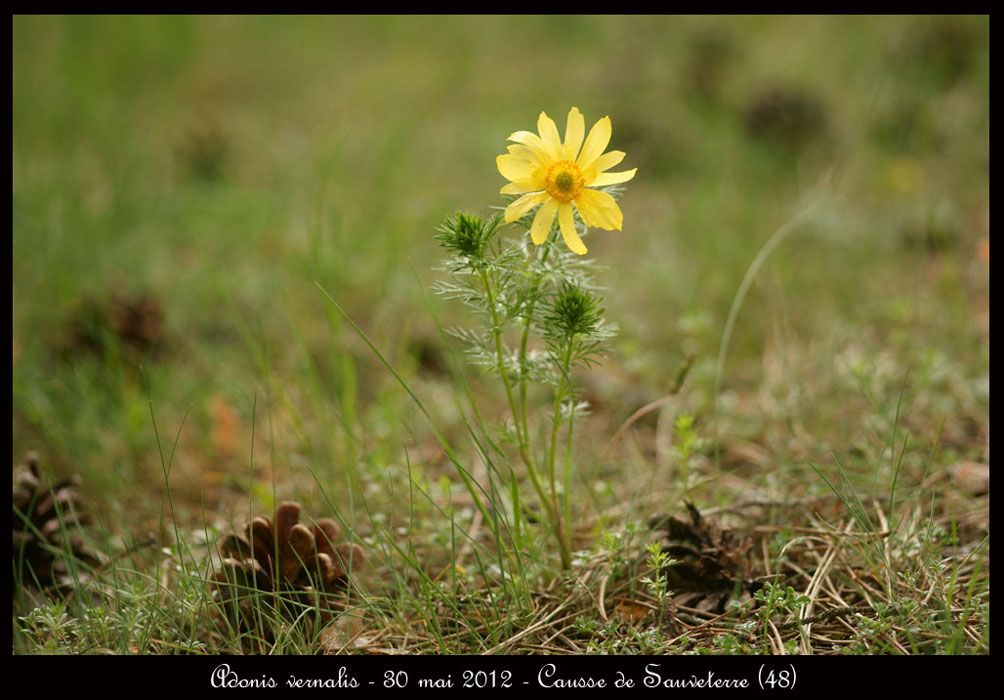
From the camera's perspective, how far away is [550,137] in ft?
4.28

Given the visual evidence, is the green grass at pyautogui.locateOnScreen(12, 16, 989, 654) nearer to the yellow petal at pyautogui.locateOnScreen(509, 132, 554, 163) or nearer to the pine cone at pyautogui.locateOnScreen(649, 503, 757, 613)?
the pine cone at pyautogui.locateOnScreen(649, 503, 757, 613)

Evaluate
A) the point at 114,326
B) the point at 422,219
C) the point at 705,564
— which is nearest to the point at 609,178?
the point at 705,564

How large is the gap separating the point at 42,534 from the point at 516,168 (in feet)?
4.55

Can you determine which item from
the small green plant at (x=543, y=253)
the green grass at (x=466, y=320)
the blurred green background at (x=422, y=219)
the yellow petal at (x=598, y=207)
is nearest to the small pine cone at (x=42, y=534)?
the green grass at (x=466, y=320)

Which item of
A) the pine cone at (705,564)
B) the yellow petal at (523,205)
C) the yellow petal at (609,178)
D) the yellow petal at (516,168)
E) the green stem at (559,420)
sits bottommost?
the pine cone at (705,564)

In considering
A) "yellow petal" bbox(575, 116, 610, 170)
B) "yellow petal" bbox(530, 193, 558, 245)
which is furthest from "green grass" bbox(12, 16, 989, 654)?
"yellow petal" bbox(575, 116, 610, 170)

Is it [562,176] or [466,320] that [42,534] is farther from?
[466,320]

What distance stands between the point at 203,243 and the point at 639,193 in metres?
2.08

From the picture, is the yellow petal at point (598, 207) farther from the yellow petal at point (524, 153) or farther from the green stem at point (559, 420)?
the green stem at point (559, 420)

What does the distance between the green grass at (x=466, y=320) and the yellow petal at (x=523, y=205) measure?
0.96 feet

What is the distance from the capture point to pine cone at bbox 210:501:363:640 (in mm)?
1486

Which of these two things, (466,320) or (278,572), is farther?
(466,320)

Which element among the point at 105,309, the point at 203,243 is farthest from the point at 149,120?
the point at 105,309

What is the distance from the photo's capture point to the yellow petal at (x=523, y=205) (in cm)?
129
